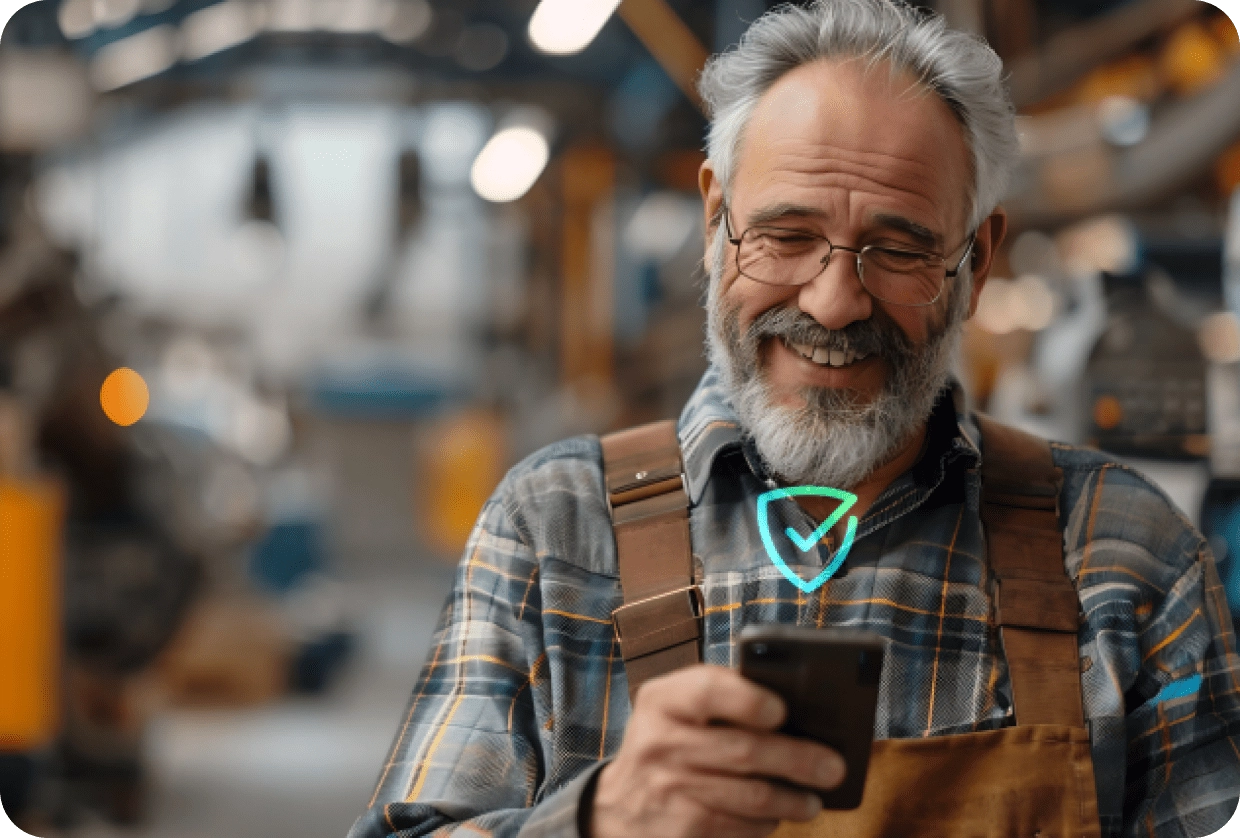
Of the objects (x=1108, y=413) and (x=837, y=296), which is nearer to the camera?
(x=837, y=296)

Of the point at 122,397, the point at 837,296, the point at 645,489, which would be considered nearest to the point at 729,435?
the point at 645,489

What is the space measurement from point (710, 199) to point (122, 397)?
5.23 metres

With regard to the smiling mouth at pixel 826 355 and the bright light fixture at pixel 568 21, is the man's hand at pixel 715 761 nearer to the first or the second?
the smiling mouth at pixel 826 355

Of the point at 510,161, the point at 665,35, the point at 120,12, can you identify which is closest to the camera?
the point at 665,35

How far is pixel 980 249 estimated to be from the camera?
181cm

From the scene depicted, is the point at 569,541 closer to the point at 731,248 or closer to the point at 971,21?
the point at 731,248

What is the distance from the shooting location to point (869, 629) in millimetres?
1630

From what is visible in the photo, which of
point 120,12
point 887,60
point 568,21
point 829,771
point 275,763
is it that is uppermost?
point 120,12

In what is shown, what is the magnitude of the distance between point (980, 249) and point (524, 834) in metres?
1.08

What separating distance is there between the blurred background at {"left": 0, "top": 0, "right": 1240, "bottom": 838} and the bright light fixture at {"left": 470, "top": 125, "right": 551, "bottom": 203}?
0.03 meters

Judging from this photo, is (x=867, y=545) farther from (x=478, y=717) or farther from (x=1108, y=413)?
(x=1108, y=413)

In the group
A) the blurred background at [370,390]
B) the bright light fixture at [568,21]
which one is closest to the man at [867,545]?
the blurred background at [370,390]

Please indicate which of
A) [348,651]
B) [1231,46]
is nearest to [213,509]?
[348,651]

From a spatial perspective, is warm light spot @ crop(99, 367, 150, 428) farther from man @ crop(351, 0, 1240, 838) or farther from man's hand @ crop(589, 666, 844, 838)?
man's hand @ crop(589, 666, 844, 838)
